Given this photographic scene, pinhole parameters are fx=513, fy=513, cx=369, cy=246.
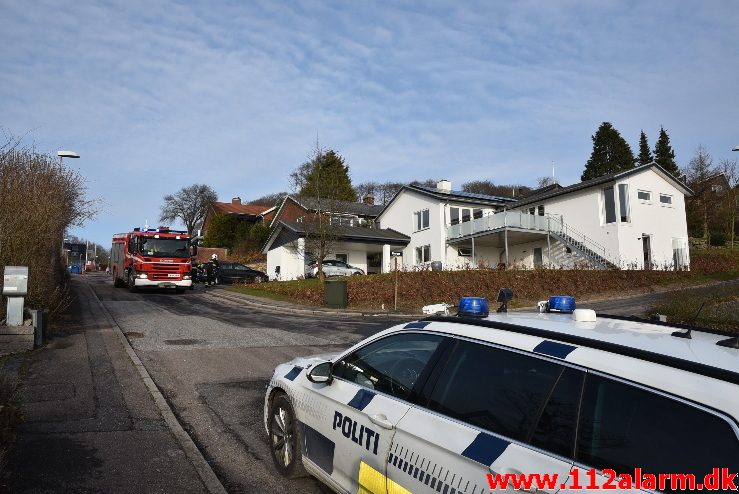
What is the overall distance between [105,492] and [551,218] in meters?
32.7

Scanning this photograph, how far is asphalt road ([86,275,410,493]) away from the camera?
4645 millimetres

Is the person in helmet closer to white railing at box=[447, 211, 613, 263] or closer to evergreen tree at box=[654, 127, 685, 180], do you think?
white railing at box=[447, 211, 613, 263]

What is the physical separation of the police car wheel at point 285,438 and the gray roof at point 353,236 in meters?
27.4

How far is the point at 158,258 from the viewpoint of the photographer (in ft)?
80.3

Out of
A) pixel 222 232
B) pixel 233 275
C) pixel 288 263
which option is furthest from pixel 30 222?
pixel 222 232

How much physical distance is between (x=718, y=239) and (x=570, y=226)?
1645 cm

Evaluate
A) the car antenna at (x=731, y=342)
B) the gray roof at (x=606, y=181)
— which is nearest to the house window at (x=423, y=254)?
the gray roof at (x=606, y=181)

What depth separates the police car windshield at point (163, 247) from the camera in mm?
24500

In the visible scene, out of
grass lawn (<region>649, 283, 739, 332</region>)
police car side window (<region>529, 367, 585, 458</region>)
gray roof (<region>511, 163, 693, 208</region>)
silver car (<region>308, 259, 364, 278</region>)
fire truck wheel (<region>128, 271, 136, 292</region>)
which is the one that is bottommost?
grass lawn (<region>649, 283, 739, 332</region>)

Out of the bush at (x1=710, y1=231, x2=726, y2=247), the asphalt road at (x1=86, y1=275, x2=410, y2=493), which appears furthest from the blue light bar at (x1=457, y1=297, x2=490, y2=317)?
the bush at (x1=710, y1=231, x2=726, y2=247)

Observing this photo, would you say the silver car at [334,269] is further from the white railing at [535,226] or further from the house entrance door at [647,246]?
the house entrance door at [647,246]

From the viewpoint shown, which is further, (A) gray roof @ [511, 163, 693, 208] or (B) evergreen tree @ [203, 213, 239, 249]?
(B) evergreen tree @ [203, 213, 239, 249]

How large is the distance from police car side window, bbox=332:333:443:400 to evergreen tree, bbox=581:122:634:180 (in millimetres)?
61812

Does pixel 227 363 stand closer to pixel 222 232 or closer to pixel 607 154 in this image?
pixel 222 232
